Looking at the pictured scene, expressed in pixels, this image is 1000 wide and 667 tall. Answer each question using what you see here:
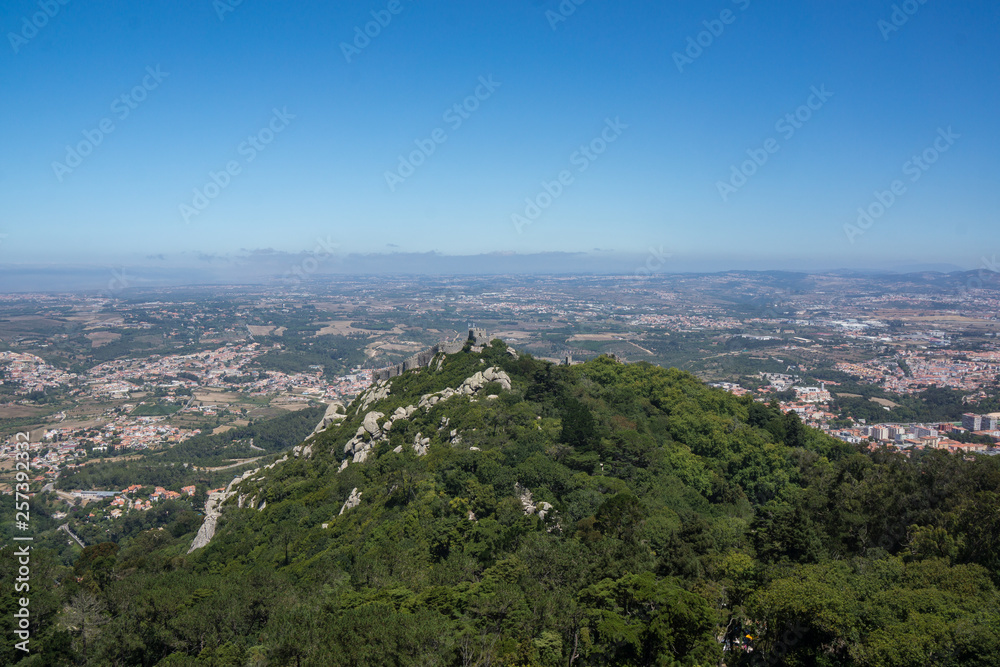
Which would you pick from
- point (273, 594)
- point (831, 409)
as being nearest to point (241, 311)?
point (831, 409)

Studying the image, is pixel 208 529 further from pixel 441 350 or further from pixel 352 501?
pixel 441 350

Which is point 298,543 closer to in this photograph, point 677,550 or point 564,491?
point 564,491

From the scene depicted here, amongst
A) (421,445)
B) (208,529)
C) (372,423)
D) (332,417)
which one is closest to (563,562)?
(421,445)

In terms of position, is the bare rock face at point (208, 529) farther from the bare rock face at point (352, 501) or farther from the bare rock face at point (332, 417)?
the bare rock face at point (332, 417)

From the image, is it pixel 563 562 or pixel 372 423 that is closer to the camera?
pixel 563 562

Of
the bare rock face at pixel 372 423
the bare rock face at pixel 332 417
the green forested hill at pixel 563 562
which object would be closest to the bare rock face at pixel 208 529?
the green forested hill at pixel 563 562

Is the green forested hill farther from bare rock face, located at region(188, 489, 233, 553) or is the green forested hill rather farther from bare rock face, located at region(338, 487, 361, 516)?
bare rock face, located at region(188, 489, 233, 553)

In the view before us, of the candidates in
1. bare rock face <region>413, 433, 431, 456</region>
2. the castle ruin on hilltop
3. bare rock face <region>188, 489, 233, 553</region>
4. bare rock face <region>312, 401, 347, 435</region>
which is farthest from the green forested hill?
the castle ruin on hilltop

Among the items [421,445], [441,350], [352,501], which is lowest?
[352,501]
